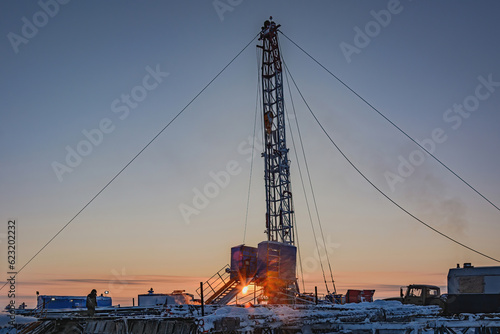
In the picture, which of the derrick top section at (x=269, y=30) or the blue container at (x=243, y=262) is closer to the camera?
the blue container at (x=243, y=262)

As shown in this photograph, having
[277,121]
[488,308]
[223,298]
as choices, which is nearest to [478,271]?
[488,308]

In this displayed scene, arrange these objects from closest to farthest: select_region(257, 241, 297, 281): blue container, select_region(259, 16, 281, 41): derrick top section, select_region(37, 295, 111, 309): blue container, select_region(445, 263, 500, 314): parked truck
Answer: select_region(445, 263, 500, 314): parked truck, select_region(257, 241, 297, 281): blue container, select_region(37, 295, 111, 309): blue container, select_region(259, 16, 281, 41): derrick top section

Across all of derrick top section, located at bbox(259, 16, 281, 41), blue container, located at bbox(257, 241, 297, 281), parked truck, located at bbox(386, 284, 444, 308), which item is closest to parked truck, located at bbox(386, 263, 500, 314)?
parked truck, located at bbox(386, 284, 444, 308)

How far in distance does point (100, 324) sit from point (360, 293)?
32885 millimetres

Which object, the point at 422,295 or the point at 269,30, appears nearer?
the point at 422,295

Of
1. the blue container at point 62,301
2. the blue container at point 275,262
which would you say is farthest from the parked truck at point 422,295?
the blue container at point 62,301

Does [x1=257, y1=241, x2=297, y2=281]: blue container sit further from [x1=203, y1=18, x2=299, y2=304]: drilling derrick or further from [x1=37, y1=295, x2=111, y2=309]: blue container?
[x1=37, y1=295, x2=111, y2=309]: blue container

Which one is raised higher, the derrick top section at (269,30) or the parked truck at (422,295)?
the derrick top section at (269,30)

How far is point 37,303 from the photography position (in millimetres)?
43031

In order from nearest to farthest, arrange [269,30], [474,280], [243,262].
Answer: [474,280], [243,262], [269,30]

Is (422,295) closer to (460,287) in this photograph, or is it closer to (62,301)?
(460,287)

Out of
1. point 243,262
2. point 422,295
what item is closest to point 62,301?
point 243,262

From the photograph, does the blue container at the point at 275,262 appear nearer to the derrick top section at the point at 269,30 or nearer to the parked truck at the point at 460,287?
the parked truck at the point at 460,287

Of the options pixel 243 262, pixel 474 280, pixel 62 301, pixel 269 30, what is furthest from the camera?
pixel 269 30
